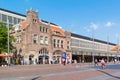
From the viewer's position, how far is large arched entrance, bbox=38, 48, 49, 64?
69.8 metres

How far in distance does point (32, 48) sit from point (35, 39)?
10.9ft

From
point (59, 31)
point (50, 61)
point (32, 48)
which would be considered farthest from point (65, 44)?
point (32, 48)

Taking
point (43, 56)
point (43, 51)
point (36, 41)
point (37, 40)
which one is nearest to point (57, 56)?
point (43, 51)

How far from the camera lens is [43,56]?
231ft

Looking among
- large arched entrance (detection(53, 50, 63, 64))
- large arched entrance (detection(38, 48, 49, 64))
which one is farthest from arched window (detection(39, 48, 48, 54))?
large arched entrance (detection(53, 50, 63, 64))

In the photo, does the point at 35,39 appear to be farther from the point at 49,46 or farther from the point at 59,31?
the point at 59,31

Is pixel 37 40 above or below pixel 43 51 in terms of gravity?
above

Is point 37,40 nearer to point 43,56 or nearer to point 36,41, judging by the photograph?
point 36,41

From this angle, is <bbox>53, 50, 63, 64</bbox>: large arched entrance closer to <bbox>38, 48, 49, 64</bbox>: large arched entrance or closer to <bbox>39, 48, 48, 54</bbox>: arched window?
<bbox>38, 48, 49, 64</bbox>: large arched entrance

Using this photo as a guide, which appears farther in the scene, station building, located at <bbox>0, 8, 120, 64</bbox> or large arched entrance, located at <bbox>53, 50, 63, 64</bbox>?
large arched entrance, located at <bbox>53, 50, 63, 64</bbox>

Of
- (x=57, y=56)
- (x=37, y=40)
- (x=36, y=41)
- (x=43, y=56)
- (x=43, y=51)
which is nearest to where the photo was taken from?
(x=36, y=41)

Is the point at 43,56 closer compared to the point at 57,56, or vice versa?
the point at 43,56

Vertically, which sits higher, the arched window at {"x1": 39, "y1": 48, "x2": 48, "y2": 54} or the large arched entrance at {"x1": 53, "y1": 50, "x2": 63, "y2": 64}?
the arched window at {"x1": 39, "y1": 48, "x2": 48, "y2": 54}

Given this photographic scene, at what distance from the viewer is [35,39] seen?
2729 inches
